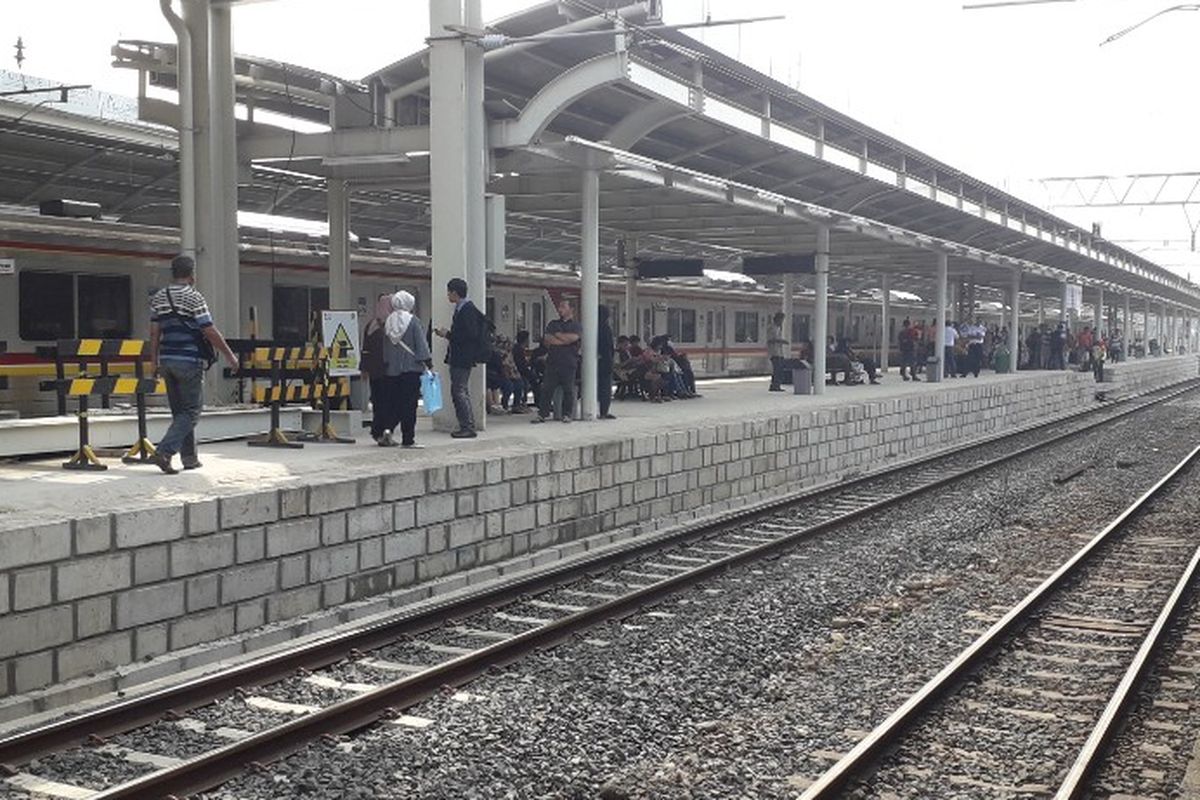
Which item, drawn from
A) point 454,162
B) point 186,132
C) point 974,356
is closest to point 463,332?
point 454,162

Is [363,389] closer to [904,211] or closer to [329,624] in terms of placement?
[329,624]

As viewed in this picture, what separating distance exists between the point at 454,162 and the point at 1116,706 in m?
7.76

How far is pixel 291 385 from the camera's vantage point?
11008 mm

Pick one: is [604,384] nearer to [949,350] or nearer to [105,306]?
[105,306]

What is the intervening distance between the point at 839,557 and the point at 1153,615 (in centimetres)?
259

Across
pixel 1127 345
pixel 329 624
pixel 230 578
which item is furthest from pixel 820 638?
pixel 1127 345

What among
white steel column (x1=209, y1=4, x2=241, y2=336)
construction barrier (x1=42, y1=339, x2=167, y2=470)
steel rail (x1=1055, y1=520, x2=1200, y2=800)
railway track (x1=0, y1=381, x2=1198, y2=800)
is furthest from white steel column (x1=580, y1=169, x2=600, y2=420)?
steel rail (x1=1055, y1=520, x2=1200, y2=800)

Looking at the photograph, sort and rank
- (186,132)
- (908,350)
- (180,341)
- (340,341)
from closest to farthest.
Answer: (180,341), (340,341), (186,132), (908,350)

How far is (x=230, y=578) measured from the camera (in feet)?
22.9

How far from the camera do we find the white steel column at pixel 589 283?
44.8ft

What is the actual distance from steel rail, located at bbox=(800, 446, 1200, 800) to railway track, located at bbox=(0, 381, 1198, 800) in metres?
1.93

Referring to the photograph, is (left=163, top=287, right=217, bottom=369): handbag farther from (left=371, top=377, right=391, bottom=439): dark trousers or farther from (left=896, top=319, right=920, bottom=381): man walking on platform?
(left=896, top=319, right=920, bottom=381): man walking on platform

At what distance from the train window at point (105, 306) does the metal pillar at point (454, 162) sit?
4.56m

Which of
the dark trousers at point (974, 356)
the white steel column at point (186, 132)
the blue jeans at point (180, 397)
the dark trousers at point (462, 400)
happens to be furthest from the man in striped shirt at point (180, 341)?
the dark trousers at point (974, 356)
